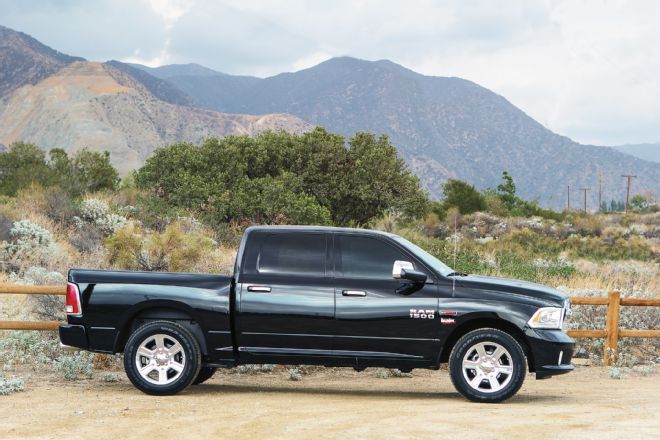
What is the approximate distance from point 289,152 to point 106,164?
39202 millimetres

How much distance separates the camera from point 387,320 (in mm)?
10539

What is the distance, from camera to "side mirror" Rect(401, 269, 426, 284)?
34.1 ft

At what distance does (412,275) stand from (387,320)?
592 mm

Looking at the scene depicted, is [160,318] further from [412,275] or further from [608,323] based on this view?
[608,323]

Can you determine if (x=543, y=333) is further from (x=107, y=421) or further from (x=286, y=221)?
(x=286, y=221)

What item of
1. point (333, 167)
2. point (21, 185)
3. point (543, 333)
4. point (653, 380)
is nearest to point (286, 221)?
point (333, 167)

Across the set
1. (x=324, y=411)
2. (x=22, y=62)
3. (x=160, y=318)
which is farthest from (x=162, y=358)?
(x=22, y=62)

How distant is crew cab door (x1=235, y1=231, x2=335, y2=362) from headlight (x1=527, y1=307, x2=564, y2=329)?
2268 mm

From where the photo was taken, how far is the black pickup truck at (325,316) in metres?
10.5

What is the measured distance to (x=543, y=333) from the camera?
1058 cm

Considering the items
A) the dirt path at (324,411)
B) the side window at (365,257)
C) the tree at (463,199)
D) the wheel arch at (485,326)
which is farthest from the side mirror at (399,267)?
the tree at (463,199)

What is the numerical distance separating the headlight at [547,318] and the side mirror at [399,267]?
1468mm

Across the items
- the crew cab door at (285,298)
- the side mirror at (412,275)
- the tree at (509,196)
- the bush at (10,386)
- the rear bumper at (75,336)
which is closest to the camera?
the side mirror at (412,275)

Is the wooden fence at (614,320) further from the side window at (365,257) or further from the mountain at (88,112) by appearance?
the mountain at (88,112)
